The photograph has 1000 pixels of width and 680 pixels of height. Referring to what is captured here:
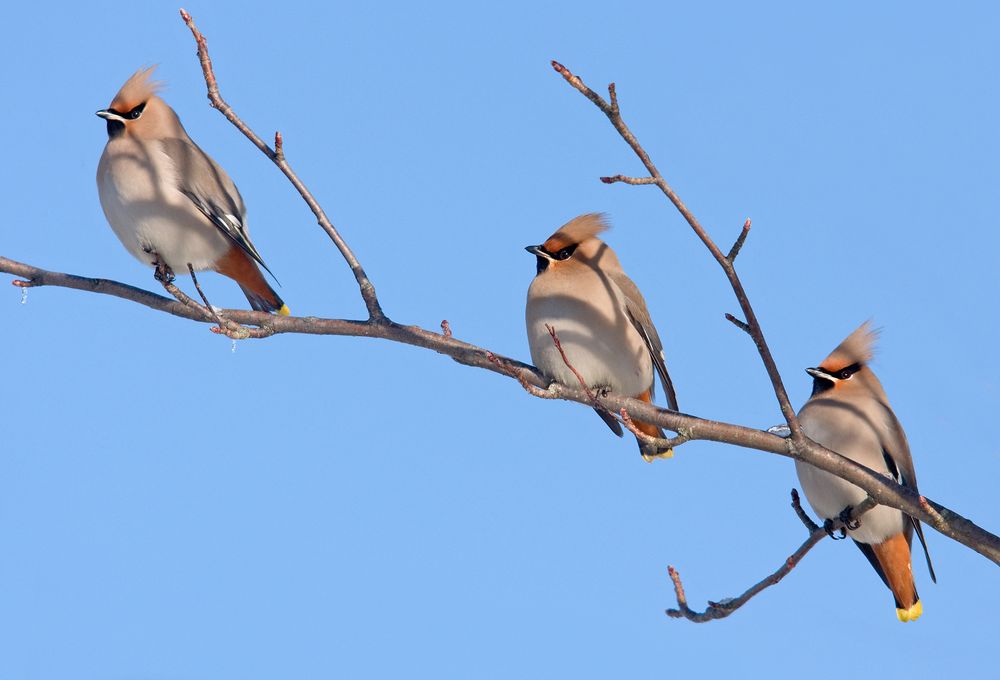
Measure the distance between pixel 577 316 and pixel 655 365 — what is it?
531mm

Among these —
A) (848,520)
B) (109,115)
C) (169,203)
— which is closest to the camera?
(848,520)

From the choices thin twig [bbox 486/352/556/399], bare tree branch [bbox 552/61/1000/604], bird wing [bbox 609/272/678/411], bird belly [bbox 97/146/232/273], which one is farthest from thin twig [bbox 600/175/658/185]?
bird belly [bbox 97/146/232/273]

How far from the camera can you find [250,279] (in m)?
5.94

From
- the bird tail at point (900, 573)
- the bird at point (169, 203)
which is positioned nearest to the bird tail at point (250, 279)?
the bird at point (169, 203)

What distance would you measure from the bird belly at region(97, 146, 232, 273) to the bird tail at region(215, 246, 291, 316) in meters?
0.06

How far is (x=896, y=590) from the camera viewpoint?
18.7ft

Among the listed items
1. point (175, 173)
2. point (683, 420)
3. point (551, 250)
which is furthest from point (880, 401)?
point (175, 173)

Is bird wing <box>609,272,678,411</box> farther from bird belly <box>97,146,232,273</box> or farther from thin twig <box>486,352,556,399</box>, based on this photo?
bird belly <box>97,146,232,273</box>

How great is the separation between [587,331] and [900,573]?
1958 mm

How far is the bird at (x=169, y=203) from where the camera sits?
Answer: 5688mm

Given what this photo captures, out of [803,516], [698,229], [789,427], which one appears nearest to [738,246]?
[698,229]

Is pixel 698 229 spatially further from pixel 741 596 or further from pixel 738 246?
pixel 741 596

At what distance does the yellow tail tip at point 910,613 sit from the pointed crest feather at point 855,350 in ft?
3.91

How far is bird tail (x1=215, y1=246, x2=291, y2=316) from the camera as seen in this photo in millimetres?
5891
